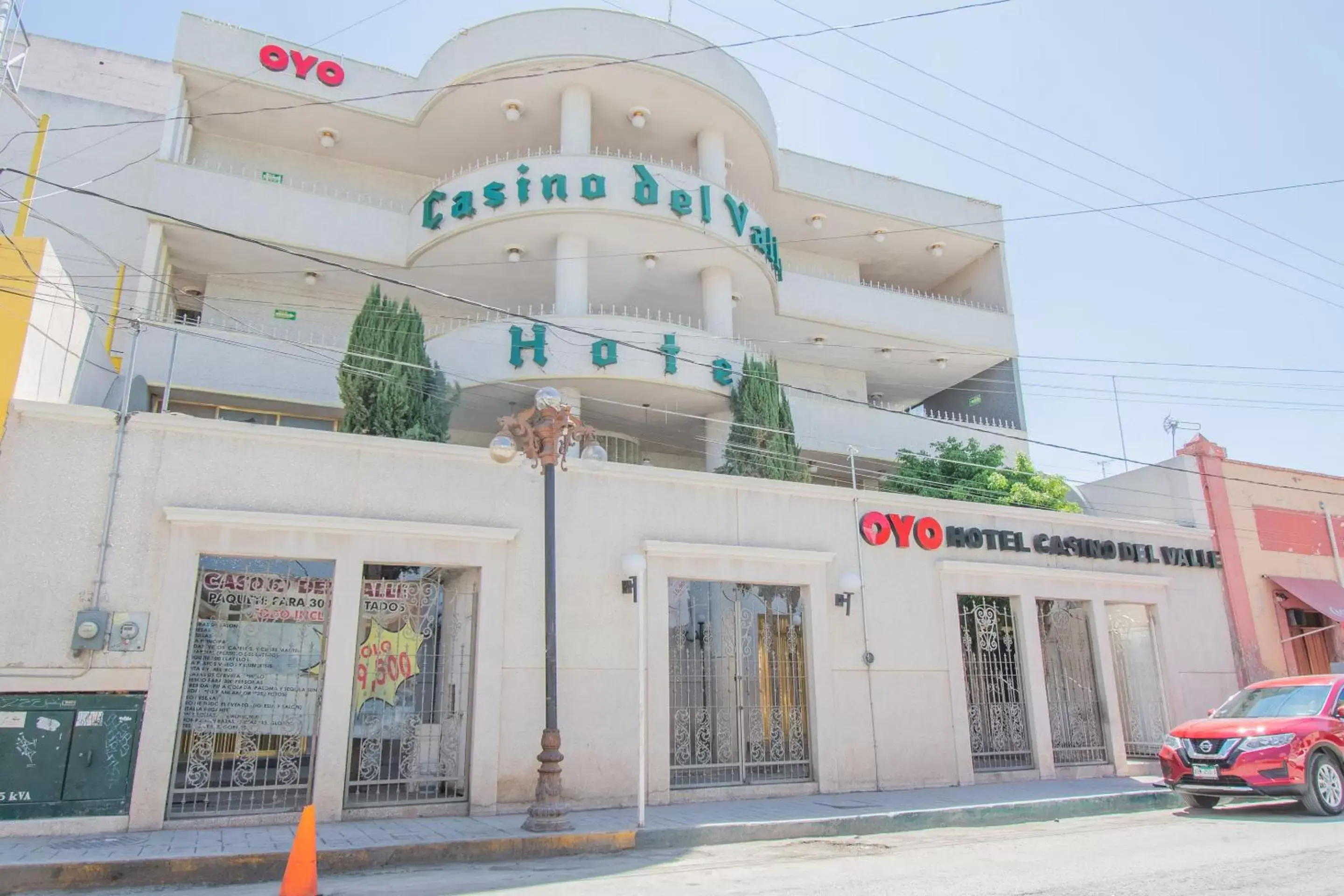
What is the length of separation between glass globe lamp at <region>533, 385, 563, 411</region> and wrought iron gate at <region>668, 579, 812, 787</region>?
3.52 meters

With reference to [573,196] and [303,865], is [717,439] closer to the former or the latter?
[573,196]

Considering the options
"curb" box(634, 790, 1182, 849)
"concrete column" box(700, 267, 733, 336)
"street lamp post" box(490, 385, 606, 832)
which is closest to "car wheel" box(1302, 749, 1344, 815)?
"curb" box(634, 790, 1182, 849)

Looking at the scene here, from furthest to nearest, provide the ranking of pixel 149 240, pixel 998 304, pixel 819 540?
pixel 998 304 < pixel 149 240 < pixel 819 540

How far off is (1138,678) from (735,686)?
8488 mm

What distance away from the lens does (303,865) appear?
681 centimetres

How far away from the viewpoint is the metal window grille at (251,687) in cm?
976

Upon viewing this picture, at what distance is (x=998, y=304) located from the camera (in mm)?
26641

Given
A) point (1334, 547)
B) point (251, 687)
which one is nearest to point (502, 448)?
point (251, 687)

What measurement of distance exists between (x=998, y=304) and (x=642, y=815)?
69.9 feet

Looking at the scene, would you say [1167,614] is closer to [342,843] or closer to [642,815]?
[642,815]

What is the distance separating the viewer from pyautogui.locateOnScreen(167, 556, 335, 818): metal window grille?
9.76 m

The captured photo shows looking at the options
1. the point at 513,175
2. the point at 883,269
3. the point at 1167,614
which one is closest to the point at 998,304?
the point at 883,269

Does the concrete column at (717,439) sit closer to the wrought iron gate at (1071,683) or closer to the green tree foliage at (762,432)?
the green tree foliage at (762,432)

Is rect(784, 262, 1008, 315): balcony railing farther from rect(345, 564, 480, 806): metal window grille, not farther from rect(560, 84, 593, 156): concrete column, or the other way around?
rect(345, 564, 480, 806): metal window grille
